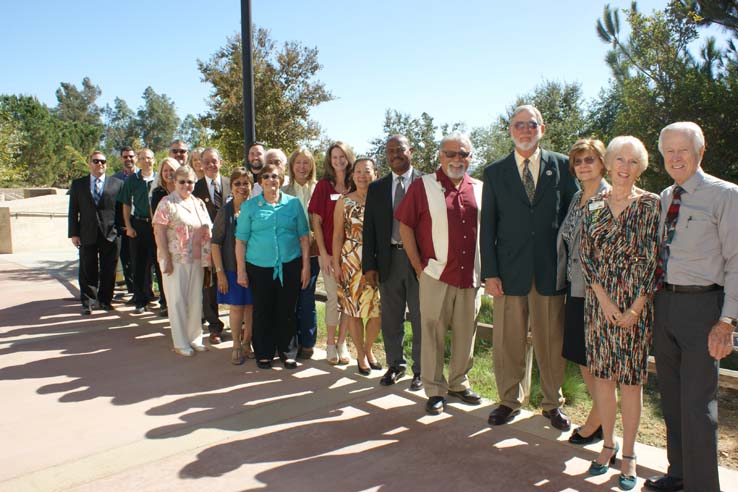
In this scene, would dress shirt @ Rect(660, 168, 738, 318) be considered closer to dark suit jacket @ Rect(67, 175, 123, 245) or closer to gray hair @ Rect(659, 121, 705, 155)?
gray hair @ Rect(659, 121, 705, 155)

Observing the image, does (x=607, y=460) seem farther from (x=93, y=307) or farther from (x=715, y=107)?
(x=715, y=107)

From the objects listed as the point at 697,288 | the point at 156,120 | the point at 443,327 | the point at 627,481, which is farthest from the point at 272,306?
the point at 156,120

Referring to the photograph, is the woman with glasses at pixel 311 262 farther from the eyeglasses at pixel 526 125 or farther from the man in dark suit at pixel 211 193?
the eyeglasses at pixel 526 125

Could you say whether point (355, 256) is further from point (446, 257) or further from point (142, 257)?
point (142, 257)

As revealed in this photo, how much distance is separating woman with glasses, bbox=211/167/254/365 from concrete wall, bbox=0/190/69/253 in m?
12.6

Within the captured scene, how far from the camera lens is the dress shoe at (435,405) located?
428 cm

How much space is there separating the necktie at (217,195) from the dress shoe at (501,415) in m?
4.09

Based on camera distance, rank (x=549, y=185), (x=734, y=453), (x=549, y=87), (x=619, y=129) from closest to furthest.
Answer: (x=549, y=185) → (x=734, y=453) → (x=619, y=129) → (x=549, y=87)

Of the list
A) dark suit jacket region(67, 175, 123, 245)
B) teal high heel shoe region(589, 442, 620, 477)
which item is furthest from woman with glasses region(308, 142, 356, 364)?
dark suit jacket region(67, 175, 123, 245)

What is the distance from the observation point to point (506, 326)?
4148 millimetres

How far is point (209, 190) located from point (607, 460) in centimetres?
506

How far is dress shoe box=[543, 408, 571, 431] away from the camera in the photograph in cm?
394

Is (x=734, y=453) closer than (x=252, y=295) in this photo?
Yes

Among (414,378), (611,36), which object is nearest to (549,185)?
(414,378)
